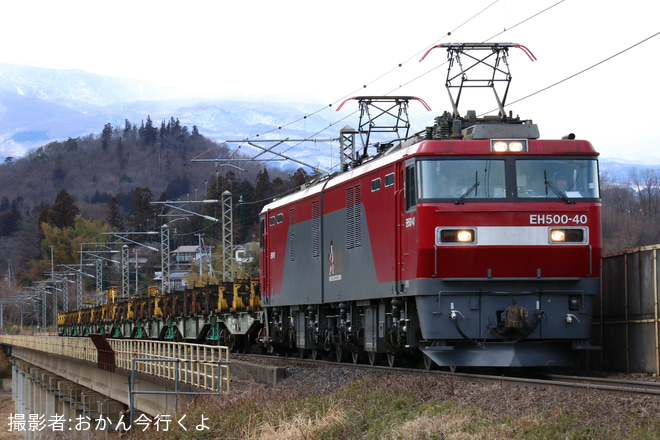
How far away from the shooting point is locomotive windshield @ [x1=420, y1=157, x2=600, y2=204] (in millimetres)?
15352

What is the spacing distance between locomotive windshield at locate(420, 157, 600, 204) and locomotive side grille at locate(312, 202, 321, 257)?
645cm

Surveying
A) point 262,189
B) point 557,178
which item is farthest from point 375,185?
point 262,189

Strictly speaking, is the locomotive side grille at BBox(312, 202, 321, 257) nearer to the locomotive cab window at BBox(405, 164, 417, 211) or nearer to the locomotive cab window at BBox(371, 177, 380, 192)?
the locomotive cab window at BBox(371, 177, 380, 192)

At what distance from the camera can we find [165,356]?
921 inches

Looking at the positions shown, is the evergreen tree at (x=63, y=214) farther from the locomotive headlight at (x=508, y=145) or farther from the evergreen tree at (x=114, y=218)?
the locomotive headlight at (x=508, y=145)

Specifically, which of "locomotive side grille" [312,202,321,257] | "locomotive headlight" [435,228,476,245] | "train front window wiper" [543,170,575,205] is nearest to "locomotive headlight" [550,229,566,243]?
"train front window wiper" [543,170,575,205]

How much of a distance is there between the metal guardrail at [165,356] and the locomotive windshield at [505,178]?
595 cm

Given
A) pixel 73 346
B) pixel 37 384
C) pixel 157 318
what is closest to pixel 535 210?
pixel 73 346

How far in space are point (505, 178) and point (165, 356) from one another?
451 inches

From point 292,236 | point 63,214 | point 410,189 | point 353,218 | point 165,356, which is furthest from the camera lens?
point 63,214

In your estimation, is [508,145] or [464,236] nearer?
[464,236]

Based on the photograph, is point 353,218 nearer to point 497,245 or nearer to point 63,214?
point 497,245

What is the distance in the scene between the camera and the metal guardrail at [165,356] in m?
19.1

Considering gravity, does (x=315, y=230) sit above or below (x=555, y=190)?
below
